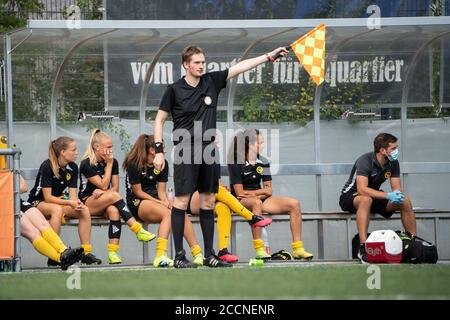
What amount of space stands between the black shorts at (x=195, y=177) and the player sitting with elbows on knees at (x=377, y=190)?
5.91 feet

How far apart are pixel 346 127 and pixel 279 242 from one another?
1472mm

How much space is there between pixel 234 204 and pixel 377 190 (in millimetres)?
1414

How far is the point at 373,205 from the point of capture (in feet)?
36.0

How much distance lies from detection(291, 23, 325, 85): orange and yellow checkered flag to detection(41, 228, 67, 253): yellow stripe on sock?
9.05ft

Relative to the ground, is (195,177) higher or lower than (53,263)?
higher

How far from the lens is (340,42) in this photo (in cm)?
1207

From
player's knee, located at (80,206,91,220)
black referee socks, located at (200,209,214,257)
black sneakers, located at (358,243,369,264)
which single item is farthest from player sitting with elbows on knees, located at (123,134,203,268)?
black sneakers, located at (358,243,369,264)

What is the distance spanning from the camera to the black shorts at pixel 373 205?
35.9 feet

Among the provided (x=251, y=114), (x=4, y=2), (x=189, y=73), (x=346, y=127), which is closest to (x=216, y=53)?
(x=251, y=114)

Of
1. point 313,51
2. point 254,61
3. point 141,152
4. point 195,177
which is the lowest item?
point 195,177

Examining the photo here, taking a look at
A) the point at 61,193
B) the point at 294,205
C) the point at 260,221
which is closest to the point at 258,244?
the point at 260,221

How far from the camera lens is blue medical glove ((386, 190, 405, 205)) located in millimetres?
Answer: 10695

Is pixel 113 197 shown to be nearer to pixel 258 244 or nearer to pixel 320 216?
pixel 258 244

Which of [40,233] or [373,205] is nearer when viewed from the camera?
[40,233]
